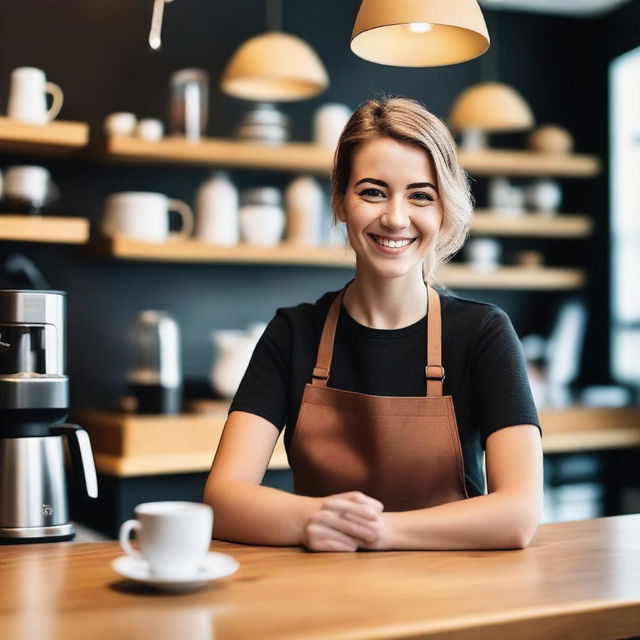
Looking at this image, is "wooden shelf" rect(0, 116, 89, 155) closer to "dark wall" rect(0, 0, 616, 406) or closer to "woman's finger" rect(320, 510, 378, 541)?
"dark wall" rect(0, 0, 616, 406)

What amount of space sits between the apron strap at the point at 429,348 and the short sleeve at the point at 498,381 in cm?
6

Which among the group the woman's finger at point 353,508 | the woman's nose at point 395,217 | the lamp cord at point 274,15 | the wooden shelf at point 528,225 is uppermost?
the lamp cord at point 274,15

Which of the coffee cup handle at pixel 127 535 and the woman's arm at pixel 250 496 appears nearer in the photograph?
the coffee cup handle at pixel 127 535

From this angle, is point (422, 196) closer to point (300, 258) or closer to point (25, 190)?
point (25, 190)

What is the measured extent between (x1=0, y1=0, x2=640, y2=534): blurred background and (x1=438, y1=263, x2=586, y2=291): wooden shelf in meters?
0.01

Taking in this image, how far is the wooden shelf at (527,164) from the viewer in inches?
168

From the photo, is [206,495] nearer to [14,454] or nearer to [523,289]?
[14,454]

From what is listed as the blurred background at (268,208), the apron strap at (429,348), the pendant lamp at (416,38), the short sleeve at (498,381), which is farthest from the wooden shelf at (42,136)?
the short sleeve at (498,381)

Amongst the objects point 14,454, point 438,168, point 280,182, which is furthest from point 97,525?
point 438,168

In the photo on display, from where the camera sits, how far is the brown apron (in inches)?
65.6

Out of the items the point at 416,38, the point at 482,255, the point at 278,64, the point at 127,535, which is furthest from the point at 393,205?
the point at 482,255

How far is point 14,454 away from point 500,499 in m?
0.81

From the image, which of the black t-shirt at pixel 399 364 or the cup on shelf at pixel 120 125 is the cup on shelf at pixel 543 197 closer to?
the cup on shelf at pixel 120 125

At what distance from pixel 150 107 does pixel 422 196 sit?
8.07ft
